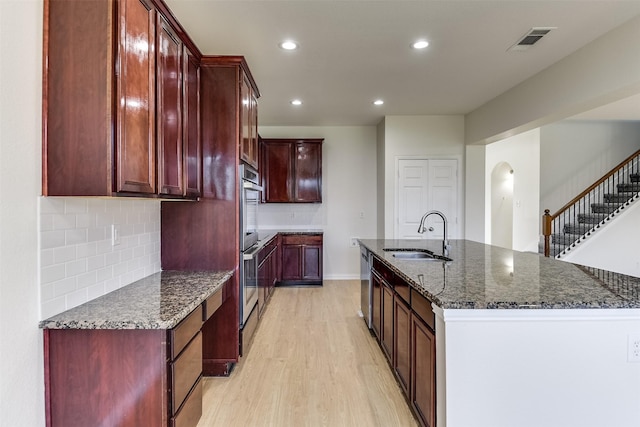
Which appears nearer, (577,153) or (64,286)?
(64,286)

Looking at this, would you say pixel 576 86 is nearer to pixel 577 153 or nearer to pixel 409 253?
pixel 409 253

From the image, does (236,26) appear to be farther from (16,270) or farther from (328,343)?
(328,343)

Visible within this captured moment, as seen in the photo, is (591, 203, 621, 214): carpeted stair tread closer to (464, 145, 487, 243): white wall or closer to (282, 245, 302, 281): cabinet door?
(464, 145, 487, 243): white wall

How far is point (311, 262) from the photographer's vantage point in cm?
578

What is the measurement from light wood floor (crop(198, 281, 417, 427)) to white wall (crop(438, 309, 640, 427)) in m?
0.77

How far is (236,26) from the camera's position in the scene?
8.93ft

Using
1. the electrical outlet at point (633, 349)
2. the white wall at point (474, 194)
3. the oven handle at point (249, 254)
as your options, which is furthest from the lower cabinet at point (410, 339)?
the white wall at point (474, 194)

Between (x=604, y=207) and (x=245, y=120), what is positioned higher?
(x=245, y=120)

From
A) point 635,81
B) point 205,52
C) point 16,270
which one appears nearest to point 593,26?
point 635,81

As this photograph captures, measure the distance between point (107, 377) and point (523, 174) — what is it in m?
7.17

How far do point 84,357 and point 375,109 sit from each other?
14.8ft

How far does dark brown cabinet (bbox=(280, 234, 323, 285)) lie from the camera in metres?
5.75

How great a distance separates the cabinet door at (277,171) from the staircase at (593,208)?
4.28m

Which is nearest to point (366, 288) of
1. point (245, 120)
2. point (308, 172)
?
point (245, 120)
